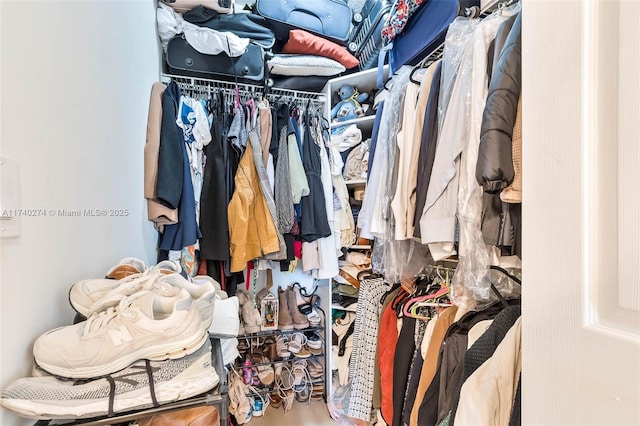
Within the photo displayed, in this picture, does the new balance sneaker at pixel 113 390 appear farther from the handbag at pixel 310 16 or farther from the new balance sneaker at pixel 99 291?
the handbag at pixel 310 16

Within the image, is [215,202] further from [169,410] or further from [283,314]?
[169,410]

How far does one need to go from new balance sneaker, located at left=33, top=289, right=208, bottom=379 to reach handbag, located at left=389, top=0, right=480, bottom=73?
114 cm

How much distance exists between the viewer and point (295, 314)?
1.83m

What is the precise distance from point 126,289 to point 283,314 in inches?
54.2

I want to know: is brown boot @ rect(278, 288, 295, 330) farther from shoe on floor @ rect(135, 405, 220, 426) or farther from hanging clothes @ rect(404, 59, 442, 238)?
shoe on floor @ rect(135, 405, 220, 426)

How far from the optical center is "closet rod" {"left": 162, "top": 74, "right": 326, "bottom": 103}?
59.1 inches

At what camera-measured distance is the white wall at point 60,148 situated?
43 centimetres

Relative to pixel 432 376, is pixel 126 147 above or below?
above

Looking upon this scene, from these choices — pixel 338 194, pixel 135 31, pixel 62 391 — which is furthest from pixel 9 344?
pixel 338 194
